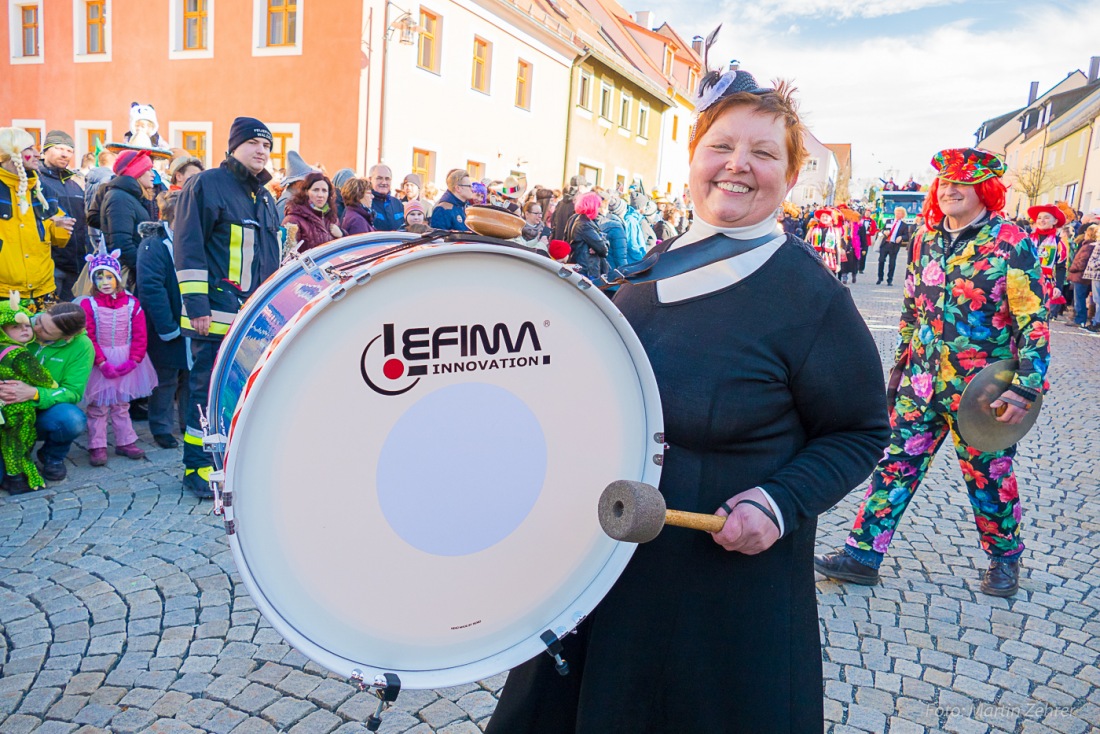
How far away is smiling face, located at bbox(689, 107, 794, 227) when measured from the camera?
1637 mm

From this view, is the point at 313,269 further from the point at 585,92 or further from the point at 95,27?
the point at 585,92

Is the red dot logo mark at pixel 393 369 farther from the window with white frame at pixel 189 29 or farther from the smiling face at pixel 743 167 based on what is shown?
the window with white frame at pixel 189 29

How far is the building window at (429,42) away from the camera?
1616cm

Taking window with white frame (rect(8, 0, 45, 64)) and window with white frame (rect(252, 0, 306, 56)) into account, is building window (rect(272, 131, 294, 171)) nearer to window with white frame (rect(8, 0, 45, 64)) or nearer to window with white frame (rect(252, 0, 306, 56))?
window with white frame (rect(252, 0, 306, 56))

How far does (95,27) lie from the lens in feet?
58.0

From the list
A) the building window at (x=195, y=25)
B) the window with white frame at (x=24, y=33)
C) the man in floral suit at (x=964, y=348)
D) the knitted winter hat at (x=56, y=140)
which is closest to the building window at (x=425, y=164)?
the building window at (x=195, y=25)

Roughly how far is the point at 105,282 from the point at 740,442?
4.75 metres

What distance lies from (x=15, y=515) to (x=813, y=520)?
13.4 ft

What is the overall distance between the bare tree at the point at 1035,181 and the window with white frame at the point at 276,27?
115ft

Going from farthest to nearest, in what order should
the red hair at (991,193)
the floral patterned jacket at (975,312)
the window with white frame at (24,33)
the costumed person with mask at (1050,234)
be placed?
the window with white frame at (24,33)
the costumed person with mask at (1050,234)
the red hair at (991,193)
the floral patterned jacket at (975,312)

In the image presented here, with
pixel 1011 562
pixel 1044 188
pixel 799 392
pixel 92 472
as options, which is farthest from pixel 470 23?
pixel 1044 188

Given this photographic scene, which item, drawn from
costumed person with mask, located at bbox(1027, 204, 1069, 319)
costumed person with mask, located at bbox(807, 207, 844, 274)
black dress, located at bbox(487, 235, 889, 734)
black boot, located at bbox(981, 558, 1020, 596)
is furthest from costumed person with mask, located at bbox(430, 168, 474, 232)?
costumed person with mask, located at bbox(807, 207, 844, 274)

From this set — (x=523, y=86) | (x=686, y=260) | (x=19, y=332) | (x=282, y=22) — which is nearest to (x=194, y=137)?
(x=282, y=22)

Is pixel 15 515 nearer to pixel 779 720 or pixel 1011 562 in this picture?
pixel 779 720
